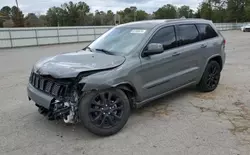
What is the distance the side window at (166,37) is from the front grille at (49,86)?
5.87 feet

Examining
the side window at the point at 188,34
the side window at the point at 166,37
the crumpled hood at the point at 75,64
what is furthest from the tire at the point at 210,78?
the crumpled hood at the point at 75,64

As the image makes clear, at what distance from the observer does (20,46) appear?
19.8m

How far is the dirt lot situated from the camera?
331 centimetres

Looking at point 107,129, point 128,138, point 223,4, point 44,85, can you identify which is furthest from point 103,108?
point 223,4

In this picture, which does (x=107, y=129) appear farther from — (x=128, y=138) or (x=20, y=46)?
(x=20, y=46)

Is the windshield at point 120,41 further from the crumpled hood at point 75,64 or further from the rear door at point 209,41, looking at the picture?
the rear door at point 209,41

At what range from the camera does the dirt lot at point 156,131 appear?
3311 millimetres

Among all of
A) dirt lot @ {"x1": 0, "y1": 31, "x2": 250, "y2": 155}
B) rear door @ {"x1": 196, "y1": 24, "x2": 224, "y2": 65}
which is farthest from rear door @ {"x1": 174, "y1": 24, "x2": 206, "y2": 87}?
dirt lot @ {"x1": 0, "y1": 31, "x2": 250, "y2": 155}

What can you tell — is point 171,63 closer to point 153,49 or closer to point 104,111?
point 153,49

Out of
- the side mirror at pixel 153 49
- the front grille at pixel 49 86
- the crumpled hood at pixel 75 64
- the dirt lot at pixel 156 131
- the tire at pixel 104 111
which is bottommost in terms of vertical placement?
the dirt lot at pixel 156 131

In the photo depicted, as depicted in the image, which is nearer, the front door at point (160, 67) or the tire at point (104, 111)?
the tire at point (104, 111)

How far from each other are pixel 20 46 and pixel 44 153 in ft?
60.3

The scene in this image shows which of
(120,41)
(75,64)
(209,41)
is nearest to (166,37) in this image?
(120,41)

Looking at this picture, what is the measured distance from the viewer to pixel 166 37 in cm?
467
